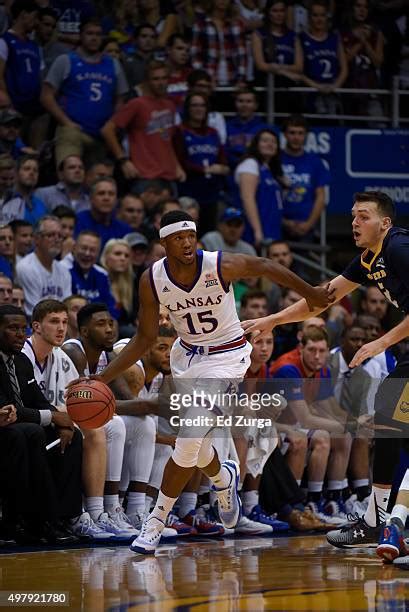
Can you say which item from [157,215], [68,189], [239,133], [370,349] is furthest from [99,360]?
[239,133]

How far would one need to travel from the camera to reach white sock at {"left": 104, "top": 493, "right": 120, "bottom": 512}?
29.4 feet

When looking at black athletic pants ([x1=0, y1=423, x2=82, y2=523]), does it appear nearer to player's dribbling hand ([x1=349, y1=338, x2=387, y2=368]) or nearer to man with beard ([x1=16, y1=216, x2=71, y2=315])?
player's dribbling hand ([x1=349, y1=338, x2=387, y2=368])

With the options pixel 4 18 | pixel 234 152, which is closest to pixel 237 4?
pixel 234 152

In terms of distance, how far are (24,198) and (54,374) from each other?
3.26 metres

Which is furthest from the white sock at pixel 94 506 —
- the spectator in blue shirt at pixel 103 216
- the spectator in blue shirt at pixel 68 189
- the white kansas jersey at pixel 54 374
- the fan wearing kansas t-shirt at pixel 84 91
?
the fan wearing kansas t-shirt at pixel 84 91

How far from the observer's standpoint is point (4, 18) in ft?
44.3

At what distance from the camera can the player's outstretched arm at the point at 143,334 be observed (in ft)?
26.1

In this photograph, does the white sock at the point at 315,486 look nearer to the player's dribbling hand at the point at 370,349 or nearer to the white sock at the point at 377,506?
the white sock at the point at 377,506

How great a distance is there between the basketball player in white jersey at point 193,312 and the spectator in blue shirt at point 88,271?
121 inches

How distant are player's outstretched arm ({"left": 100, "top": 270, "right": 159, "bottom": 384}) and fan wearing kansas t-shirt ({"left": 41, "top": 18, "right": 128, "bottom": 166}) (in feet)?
17.4

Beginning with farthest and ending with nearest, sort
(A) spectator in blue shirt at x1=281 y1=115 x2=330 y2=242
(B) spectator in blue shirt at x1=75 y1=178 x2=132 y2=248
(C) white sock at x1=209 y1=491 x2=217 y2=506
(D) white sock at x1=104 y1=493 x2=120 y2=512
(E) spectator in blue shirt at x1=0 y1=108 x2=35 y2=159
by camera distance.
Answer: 1. (A) spectator in blue shirt at x1=281 y1=115 x2=330 y2=242
2. (E) spectator in blue shirt at x1=0 y1=108 x2=35 y2=159
3. (B) spectator in blue shirt at x1=75 y1=178 x2=132 y2=248
4. (C) white sock at x1=209 y1=491 x2=217 y2=506
5. (D) white sock at x1=104 y1=493 x2=120 y2=512

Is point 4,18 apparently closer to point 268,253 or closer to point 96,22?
point 96,22

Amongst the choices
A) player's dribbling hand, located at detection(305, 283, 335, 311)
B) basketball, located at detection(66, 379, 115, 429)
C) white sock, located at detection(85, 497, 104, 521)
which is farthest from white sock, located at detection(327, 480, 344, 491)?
basketball, located at detection(66, 379, 115, 429)

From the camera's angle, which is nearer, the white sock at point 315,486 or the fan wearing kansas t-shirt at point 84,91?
the white sock at point 315,486
